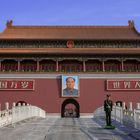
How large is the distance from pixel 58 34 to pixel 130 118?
23.3 metres

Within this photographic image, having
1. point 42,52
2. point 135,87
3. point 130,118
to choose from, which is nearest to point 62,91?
point 42,52

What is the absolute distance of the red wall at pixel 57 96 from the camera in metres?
32.4

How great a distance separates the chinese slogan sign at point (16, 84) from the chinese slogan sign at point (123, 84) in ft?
24.8

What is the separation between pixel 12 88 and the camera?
32.8 meters

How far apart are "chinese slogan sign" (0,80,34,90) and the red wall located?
0.38 metres

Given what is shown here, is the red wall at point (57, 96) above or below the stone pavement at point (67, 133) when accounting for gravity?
above

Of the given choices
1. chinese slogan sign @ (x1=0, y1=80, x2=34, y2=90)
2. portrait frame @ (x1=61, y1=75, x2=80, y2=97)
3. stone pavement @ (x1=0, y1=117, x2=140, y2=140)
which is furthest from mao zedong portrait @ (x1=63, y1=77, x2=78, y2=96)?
stone pavement @ (x1=0, y1=117, x2=140, y2=140)

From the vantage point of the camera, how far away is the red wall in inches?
1277

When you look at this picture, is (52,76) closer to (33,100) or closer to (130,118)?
(33,100)

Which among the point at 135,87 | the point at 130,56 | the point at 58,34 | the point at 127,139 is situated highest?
the point at 58,34

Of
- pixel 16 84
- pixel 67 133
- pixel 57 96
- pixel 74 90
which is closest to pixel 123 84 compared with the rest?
pixel 74 90

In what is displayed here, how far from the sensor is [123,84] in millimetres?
33000

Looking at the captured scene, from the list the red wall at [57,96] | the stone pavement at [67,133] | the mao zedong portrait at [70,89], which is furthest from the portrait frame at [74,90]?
the stone pavement at [67,133]

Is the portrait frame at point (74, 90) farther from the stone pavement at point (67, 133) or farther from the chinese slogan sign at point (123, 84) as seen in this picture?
the stone pavement at point (67, 133)
